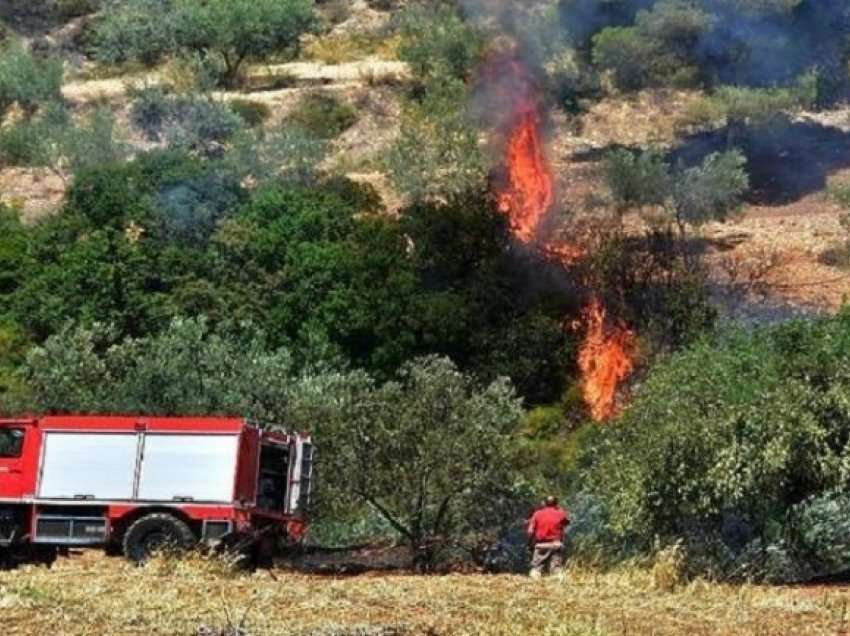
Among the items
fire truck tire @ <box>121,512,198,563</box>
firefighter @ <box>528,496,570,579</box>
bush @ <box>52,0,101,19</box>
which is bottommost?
fire truck tire @ <box>121,512,198,563</box>

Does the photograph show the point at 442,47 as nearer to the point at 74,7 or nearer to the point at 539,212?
the point at 539,212

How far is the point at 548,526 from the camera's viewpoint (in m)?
28.5

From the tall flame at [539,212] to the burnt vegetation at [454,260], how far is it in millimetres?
138

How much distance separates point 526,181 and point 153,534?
42.0 meters

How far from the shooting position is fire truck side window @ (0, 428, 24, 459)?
31.1 m

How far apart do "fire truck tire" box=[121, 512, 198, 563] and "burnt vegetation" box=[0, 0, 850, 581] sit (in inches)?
243

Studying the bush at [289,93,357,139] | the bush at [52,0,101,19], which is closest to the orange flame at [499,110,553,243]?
the bush at [289,93,357,139]

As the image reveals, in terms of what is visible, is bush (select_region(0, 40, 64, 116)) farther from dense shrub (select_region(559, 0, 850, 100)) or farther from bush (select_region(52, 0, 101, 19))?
dense shrub (select_region(559, 0, 850, 100))

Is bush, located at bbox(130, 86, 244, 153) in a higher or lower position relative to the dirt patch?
higher

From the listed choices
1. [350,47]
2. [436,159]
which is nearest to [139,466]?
[436,159]

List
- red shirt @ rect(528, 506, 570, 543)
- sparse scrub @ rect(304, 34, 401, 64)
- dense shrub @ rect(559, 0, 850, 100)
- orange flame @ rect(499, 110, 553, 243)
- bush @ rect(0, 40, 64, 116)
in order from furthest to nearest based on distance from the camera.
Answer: sparse scrub @ rect(304, 34, 401, 64), bush @ rect(0, 40, 64, 116), dense shrub @ rect(559, 0, 850, 100), orange flame @ rect(499, 110, 553, 243), red shirt @ rect(528, 506, 570, 543)

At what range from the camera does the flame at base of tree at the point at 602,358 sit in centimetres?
5719

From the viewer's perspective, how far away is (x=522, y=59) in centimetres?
7925

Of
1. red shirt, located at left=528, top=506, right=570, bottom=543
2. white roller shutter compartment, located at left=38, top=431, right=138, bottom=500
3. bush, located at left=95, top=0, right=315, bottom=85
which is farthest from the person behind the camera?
bush, located at left=95, top=0, right=315, bottom=85
